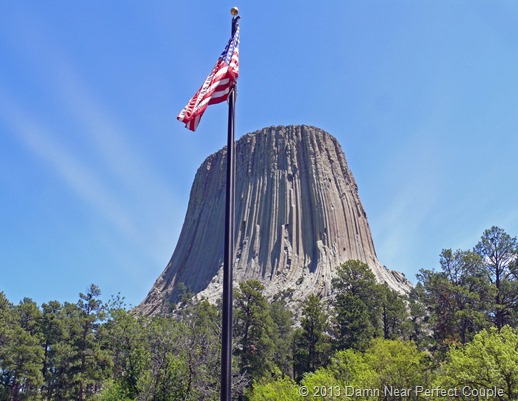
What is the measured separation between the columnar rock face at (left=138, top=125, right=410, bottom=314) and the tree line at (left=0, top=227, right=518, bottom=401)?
38.0 metres

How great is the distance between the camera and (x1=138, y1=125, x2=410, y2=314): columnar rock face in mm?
93562

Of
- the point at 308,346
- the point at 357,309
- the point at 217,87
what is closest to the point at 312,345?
the point at 308,346

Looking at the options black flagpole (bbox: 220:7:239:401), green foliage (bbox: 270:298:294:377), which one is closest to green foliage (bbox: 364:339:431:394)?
green foliage (bbox: 270:298:294:377)

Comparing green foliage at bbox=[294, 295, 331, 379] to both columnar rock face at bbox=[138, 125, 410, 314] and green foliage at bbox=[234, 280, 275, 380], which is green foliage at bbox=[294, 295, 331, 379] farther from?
columnar rock face at bbox=[138, 125, 410, 314]

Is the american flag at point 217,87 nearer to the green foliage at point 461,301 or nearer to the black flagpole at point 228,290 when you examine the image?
the black flagpole at point 228,290

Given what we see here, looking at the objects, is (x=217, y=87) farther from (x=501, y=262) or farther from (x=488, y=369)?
Result: (x=501, y=262)

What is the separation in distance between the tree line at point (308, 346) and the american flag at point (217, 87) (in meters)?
17.3

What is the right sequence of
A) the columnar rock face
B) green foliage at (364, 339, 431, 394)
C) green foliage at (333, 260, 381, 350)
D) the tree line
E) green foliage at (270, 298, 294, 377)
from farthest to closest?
the columnar rock face, green foliage at (270, 298, 294, 377), green foliage at (333, 260, 381, 350), green foliage at (364, 339, 431, 394), the tree line

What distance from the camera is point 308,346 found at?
41.2 metres

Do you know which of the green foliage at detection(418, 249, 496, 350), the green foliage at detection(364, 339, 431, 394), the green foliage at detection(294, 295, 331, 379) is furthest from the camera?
the green foliage at detection(294, 295, 331, 379)

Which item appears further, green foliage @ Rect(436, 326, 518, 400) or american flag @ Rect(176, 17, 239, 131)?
green foliage @ Rect(436, 326, 518, 400)

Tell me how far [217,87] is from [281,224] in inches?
3571

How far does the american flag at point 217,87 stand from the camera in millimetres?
10156

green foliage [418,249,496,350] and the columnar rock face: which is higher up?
the columnar rock face
